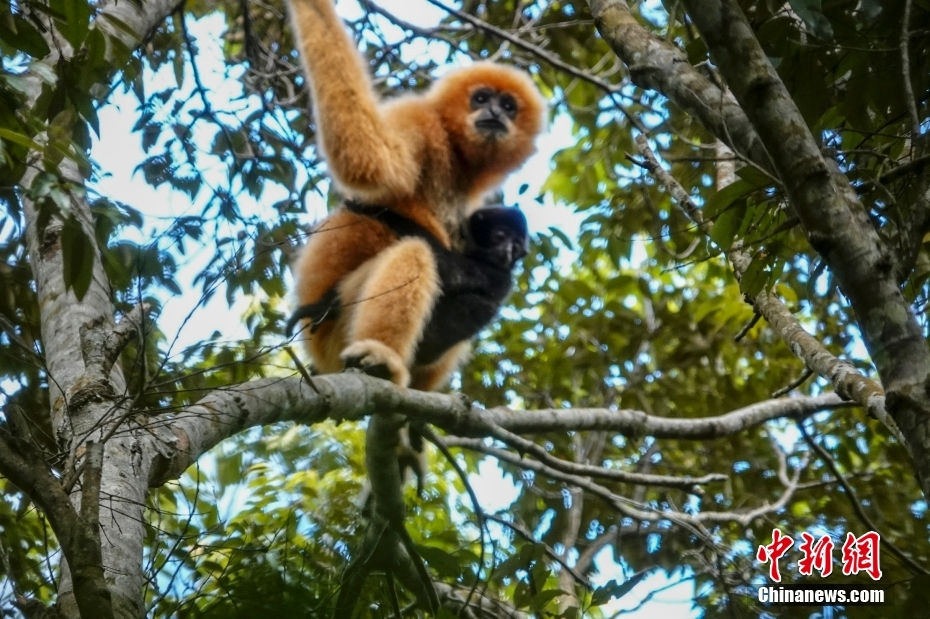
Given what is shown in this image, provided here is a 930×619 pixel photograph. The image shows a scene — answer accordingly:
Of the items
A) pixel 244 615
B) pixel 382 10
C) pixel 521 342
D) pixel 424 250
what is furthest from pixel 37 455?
pixel 521 342

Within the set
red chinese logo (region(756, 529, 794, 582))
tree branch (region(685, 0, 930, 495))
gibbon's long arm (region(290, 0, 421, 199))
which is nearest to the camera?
tree branch (region(685, 0, 930, 495))

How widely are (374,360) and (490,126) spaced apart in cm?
244

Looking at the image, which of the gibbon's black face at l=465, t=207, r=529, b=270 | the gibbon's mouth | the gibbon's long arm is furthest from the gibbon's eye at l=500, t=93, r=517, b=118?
the gibbon's long arm

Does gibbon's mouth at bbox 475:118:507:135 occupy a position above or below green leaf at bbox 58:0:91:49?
above

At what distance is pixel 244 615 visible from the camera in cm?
181

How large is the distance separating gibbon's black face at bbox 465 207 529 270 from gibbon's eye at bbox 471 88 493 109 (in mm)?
800

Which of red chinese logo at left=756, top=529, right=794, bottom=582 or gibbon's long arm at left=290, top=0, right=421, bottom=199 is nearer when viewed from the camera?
red chinese logo at left=756, top=529, right=794, bottom=582

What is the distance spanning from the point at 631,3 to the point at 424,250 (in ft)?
6.88

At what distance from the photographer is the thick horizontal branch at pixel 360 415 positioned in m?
2.82

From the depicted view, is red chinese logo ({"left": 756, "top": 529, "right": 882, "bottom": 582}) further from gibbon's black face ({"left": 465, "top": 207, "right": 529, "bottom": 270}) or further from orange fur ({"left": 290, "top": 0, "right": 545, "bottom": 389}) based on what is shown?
gibbon's black face ({"left": 465, "top": 207, "right": 529, "bottom": 270})

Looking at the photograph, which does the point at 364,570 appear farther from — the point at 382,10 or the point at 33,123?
the point at 382,10

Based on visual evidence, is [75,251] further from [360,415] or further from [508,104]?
[508,104]

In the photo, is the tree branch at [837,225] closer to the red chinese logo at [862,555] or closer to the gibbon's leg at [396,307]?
the red chinese logo at [862,555]
